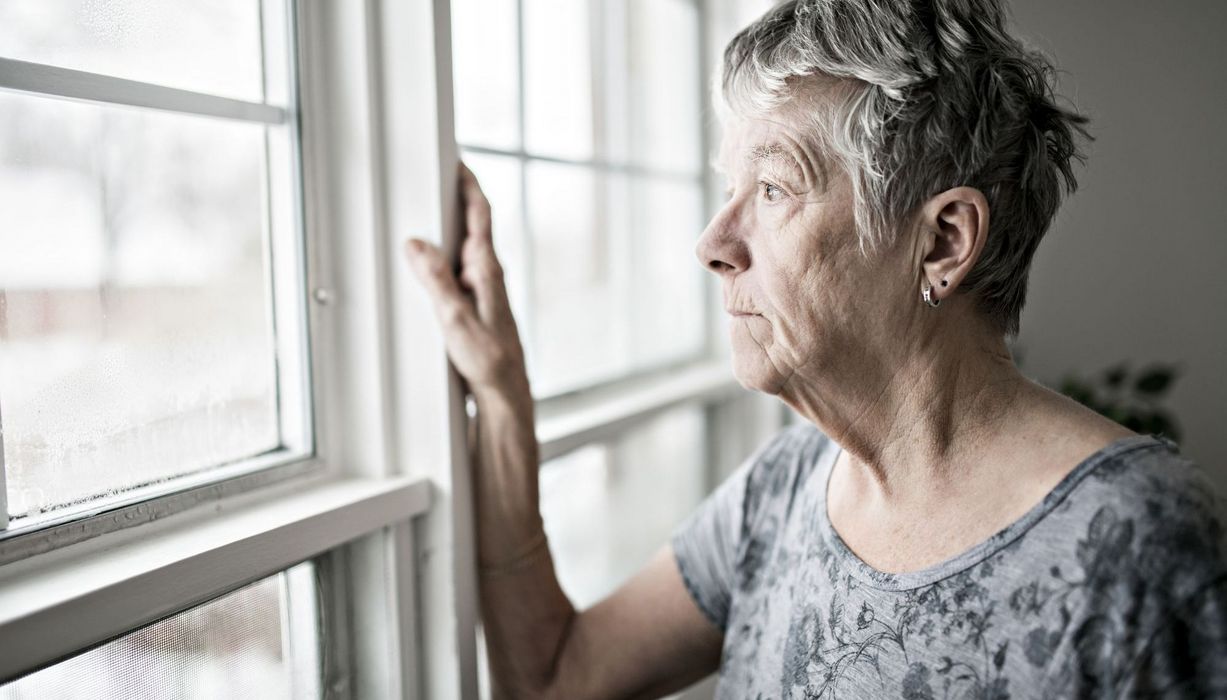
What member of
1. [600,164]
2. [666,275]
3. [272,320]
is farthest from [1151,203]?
[272,320]

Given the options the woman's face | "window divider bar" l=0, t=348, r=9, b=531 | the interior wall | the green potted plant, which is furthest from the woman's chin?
the green potted plant

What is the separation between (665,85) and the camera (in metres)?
2.03

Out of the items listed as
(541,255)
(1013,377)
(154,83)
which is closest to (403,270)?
(154,83)

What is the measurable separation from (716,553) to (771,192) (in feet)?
1.90

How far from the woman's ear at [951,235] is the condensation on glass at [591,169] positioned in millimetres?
726

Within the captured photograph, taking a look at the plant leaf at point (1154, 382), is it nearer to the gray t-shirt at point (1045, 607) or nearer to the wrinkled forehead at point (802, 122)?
the gray t-shirt at point (1045, 607)

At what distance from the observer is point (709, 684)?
195cm

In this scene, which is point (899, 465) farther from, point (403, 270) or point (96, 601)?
point (96, 601)

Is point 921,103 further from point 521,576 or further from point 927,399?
point 521,576

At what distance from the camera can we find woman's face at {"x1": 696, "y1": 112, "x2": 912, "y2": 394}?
98 cm

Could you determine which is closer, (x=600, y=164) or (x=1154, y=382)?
(x=600, y=164)

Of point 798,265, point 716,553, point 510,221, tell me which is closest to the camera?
point 798,265

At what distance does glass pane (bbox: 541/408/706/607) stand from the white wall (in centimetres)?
134

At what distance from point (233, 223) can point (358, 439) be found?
334 mm
